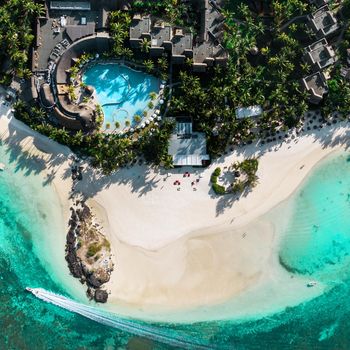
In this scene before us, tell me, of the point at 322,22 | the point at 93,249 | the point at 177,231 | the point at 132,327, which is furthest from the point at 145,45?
the point at 132,327

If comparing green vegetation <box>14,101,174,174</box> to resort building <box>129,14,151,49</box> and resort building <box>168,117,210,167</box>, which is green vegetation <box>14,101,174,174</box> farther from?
resort building <box>129,14,151,49</box>

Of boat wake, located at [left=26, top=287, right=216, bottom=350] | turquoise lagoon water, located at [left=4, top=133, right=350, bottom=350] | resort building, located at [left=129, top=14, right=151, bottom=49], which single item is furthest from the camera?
turquoise lagoon water, located at [left=4, top=133, right=350, bottom=350]

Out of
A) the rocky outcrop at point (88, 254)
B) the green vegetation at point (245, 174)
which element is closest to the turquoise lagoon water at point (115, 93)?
the rocky outcrop at point (88, 254)

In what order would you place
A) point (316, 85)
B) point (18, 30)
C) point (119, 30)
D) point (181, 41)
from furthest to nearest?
1. point (316, 85)
2. point (18, 30)
3. point (181, 41)
4. point (119, 30)

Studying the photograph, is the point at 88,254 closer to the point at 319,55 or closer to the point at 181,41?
the point at 181,41

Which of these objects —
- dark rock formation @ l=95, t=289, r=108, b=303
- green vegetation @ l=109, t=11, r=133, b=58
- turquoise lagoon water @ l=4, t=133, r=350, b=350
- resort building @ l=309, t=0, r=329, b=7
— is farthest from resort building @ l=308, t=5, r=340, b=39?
dark rock formation @ l=95, t=289, r=108, b=303

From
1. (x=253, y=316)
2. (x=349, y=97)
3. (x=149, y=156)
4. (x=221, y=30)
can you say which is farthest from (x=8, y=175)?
(x=349, y=97)

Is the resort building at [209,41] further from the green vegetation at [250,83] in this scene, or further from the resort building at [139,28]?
the resort building at [139,28]
